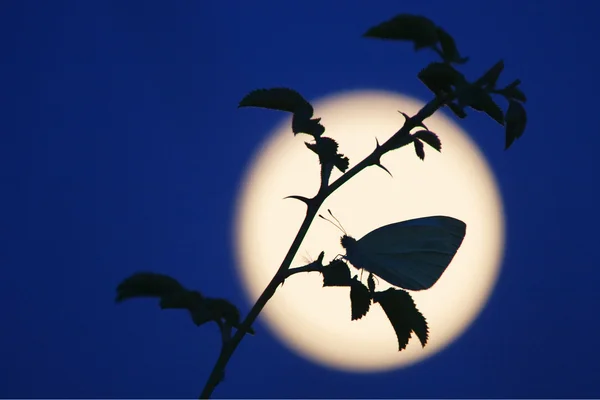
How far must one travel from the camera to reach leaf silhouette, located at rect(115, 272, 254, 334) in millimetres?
2361

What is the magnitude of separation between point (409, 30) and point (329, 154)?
0.64 meters

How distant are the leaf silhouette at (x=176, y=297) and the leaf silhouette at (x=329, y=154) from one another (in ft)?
2.55

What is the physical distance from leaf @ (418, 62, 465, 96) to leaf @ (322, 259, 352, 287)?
84cm

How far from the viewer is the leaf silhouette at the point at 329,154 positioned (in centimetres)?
280

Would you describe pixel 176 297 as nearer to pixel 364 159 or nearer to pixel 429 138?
pixel 364 159

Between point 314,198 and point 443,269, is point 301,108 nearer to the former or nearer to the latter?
point 314,198

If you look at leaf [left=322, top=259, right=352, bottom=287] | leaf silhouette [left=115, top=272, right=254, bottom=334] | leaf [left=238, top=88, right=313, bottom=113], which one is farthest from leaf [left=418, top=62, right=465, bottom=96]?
leaf silhouette [left=115, top=272, right=254, bottom=334]

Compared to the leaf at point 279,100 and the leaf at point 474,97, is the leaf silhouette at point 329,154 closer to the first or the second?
the leaf at point 279,100

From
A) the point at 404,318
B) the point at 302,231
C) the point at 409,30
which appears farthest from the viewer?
the point at 404,318

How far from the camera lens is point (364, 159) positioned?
2.51 meters

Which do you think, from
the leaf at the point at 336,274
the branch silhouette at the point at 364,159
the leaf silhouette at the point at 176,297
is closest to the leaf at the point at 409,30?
the branch silhouette at the point at 364,159

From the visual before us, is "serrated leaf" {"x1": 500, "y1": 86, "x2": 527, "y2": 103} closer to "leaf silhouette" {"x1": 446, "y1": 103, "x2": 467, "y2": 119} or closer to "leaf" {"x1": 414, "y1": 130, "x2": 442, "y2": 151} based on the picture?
"leaf silhouette" {"x1": 446, "y1": 103, "x2": 467, "y2": 119}

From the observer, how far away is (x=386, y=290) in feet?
9.94

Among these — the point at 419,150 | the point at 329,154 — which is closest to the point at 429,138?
the point at 419,150
